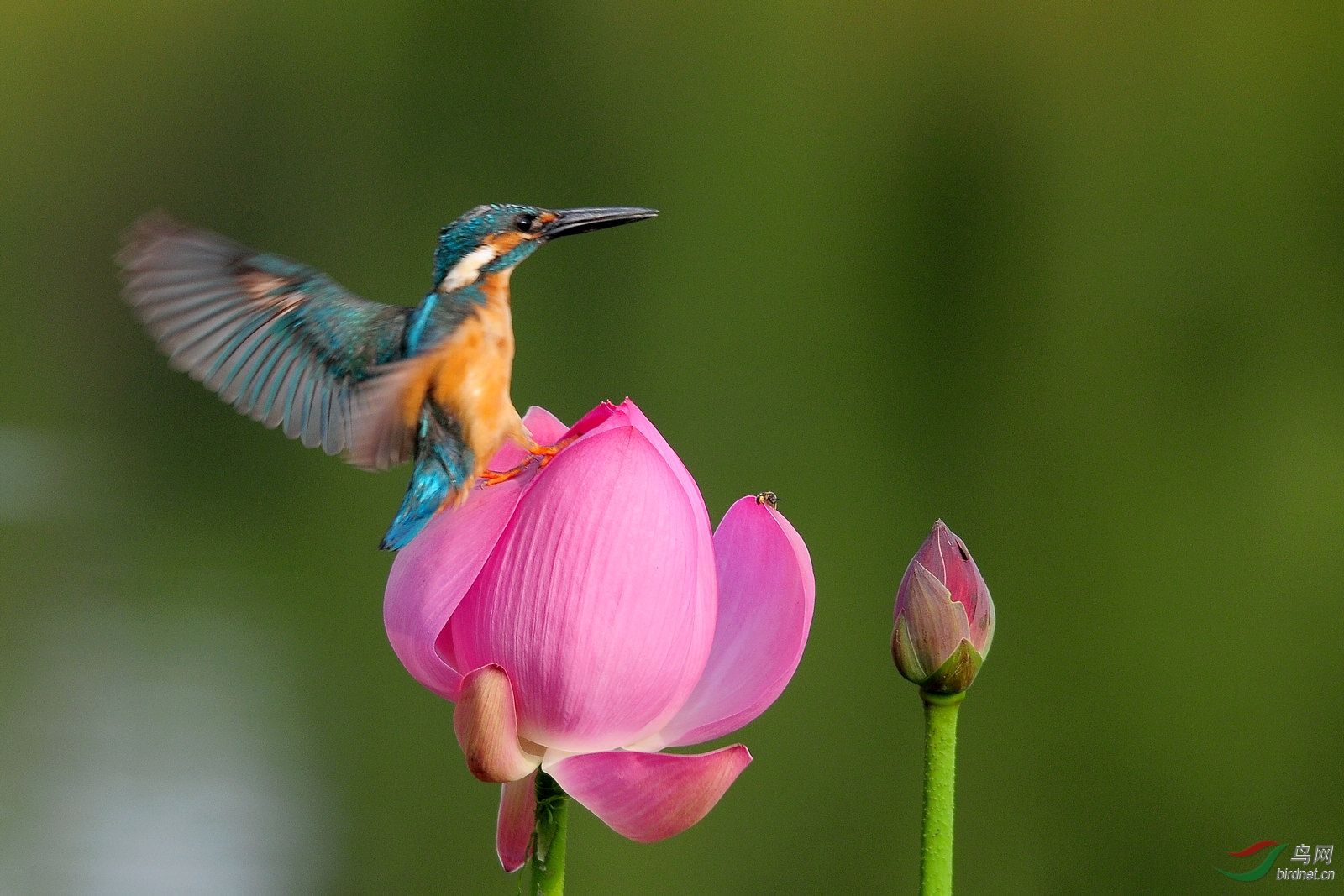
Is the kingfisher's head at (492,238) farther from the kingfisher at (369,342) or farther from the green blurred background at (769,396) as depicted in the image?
the green blurred background at (769,396)

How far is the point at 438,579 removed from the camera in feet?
0.90

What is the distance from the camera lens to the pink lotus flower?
26 cm

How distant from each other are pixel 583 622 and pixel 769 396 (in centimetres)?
125

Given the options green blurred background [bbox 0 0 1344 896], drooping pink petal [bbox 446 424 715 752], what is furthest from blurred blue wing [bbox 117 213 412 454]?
green blurred background [bbox 0 0 1344 896]

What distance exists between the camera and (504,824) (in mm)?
312

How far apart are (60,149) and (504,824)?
1.54 meters

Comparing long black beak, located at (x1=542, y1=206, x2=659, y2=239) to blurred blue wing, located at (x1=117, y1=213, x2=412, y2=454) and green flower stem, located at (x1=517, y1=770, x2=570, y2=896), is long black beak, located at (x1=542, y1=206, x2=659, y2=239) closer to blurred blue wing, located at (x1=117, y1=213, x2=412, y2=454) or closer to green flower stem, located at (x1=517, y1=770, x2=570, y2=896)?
blurred blue wing, located at (x1=117, y1=213, x2=412, y2=454)

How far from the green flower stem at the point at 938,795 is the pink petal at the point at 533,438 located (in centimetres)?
15

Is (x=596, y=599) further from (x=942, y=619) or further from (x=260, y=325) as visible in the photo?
(x=260, y=325)

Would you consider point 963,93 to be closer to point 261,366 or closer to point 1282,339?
point 1282,339

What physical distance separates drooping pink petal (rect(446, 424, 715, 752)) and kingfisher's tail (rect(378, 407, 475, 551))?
0.12ft

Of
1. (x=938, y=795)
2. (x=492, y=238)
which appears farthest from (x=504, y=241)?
(x=938, y=795)

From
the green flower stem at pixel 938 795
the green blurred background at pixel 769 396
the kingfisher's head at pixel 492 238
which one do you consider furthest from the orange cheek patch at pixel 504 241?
the green blurred background at pixel 769 396

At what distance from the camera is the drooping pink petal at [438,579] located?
272mm
